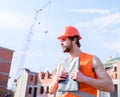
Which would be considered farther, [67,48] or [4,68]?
[4,68]

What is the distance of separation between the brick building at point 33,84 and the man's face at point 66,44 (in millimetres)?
32137

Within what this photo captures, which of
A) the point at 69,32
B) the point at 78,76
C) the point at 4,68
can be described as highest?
the point at 4,68

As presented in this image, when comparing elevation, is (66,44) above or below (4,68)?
below

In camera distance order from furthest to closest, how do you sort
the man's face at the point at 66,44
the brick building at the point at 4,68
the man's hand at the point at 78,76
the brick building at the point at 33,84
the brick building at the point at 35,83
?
the brick building at the point at 4,68 → the brick building at the point at 33,84 → the brick building at the point at 35,83 → the man's face at the point at 66,44 → the man's hand at the point at 78,76

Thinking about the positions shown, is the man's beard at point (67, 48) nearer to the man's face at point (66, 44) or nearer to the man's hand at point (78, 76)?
the man's face at point (66, 44)

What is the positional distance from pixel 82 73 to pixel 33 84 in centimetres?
3688

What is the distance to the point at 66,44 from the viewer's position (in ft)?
8.41

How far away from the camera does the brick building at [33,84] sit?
3562 centimetres

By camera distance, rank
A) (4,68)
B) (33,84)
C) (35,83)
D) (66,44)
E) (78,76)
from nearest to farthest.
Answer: (78,76), (66,44), (35,83), (33,84), (4,68)

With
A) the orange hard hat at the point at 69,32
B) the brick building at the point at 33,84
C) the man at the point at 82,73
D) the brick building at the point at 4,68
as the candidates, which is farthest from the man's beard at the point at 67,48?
the brick building at the point at 4,68

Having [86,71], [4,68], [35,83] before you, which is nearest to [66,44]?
[86,71]

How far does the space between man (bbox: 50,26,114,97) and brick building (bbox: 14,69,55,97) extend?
32.1 metres

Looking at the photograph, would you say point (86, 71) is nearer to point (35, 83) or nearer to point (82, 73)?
point (82, 73)

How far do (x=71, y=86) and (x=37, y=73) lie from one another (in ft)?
125
